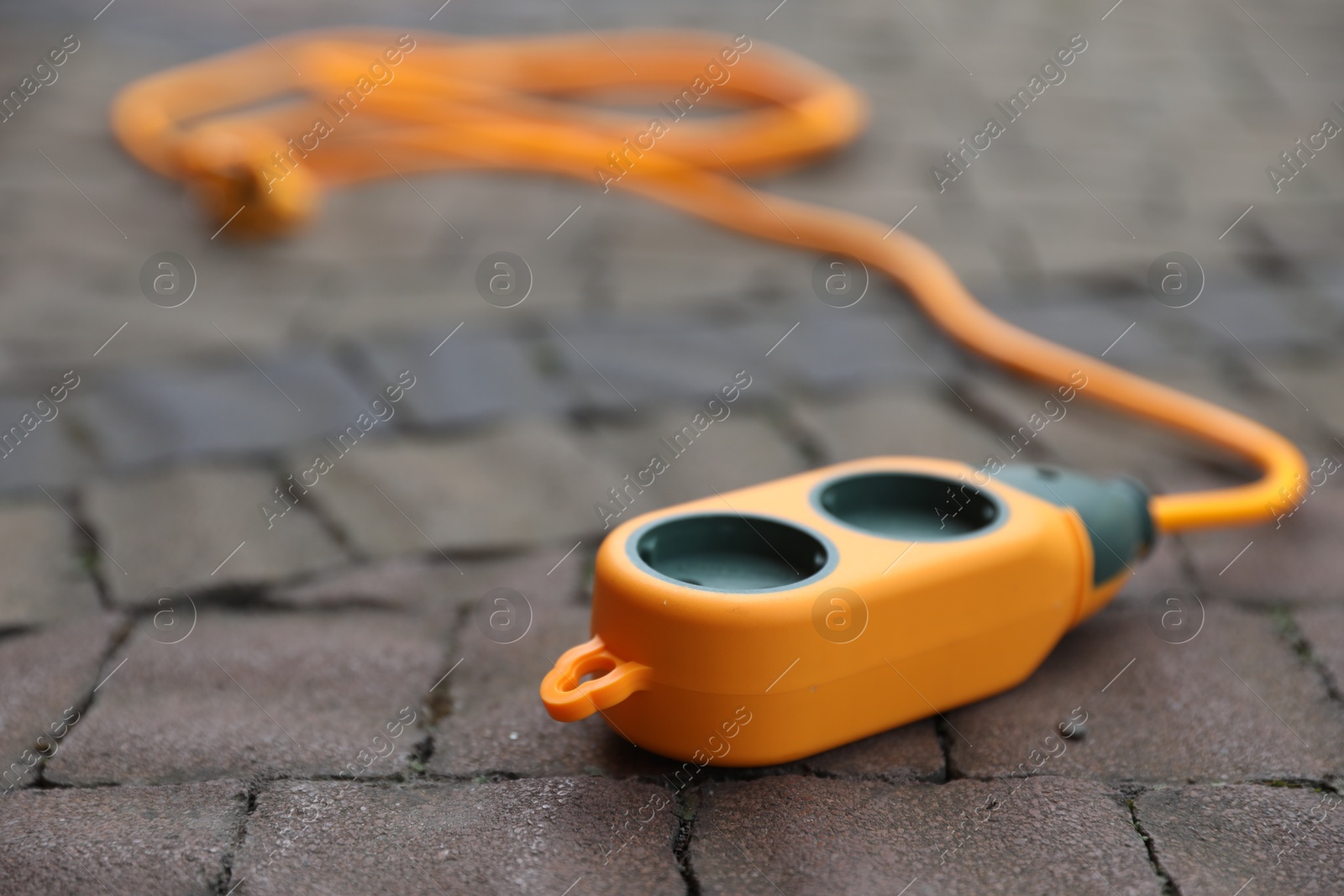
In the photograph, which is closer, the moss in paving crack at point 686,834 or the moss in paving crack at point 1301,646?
the moss in paving crack at point 686,834

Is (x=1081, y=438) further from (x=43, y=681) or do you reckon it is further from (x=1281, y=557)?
(x=43, y=681)

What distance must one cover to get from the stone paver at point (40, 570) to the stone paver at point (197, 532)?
32 mm

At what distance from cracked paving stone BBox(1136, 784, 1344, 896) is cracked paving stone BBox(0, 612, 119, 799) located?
3.19ft

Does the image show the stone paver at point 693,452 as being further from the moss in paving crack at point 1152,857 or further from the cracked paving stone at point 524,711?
the moss in paving crack at point 1152,857

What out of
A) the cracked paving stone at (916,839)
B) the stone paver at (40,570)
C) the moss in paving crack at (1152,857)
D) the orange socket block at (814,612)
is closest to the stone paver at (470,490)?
the stone paver at (40,570)

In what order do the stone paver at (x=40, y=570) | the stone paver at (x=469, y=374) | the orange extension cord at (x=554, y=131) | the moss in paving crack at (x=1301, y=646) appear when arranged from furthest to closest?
the orange extension cord at (x=554, y=131) < the stone paver at (x=469, y=374) < the stone paver at (x=40, y=570) < the moss in paving crack at (x=1301, y=646)

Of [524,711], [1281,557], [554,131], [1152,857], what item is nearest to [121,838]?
[524,711]

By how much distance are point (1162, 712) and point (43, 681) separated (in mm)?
1099

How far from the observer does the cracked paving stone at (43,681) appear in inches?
41.5

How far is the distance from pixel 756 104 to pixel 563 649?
2.17 meters

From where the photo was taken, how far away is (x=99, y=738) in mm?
1066

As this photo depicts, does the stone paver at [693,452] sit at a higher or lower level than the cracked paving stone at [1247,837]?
lower

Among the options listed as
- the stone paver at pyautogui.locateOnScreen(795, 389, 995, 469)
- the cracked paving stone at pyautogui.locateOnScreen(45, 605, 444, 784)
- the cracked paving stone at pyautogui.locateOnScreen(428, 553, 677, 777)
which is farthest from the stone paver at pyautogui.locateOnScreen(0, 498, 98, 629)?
the stone paver at pyautogui.locateOnScreen(795, 389, 995, 469)

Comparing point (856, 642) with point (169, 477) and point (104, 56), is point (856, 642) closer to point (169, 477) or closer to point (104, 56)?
point (169, 477)
